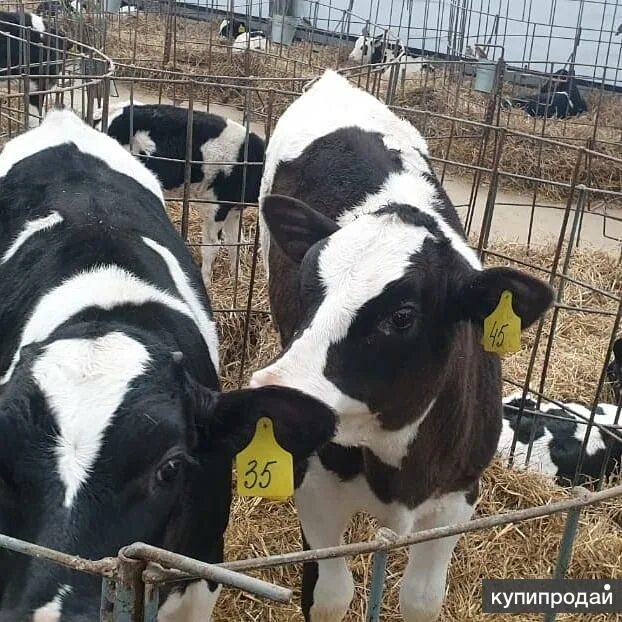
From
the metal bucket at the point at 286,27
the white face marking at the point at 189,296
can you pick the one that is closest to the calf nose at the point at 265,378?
the white face marking at the point at 189,296

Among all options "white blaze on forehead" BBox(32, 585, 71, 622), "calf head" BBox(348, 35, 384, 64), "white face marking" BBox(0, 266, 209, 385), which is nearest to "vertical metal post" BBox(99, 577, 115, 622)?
"white blaze on forehead" BBox(32, 585, 71, 622)

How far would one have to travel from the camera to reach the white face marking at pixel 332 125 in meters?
4.40

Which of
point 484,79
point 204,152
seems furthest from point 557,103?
point 204,152

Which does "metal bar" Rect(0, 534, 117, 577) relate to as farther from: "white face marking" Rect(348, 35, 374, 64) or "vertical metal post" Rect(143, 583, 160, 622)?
"white face marking" Rect(348, 35, 374, 64)

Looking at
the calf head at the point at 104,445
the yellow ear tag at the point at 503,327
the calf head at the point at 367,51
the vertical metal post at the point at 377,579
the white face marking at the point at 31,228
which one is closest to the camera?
the vertical metal post at the point at 377,579

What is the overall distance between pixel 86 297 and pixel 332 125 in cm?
223

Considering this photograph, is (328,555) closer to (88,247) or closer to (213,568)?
(213,568)

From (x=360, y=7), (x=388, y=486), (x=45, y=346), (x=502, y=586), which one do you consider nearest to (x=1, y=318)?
(x=45, y=346)

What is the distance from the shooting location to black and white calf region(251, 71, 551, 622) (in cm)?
263

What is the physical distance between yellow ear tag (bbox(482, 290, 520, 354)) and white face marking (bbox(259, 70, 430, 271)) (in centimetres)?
141

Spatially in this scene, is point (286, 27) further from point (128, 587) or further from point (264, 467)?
point (128, 587)

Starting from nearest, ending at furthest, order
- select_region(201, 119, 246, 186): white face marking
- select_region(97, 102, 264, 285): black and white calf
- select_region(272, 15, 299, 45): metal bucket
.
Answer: select_region(97, 102, 264, 285): black and white calf → select_region(201, 119, 246, 186): white face marking → select_region(272, 15, 299, 45): metal bucket

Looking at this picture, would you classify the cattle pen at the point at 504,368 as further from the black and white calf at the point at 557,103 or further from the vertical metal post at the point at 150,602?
the black and white calf at the point at 557,103

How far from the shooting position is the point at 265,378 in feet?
8.00
